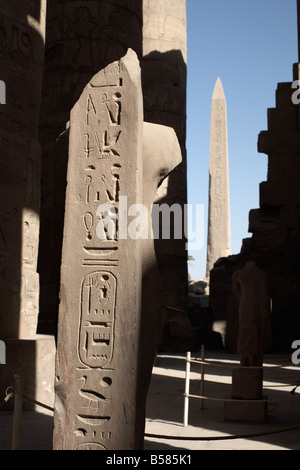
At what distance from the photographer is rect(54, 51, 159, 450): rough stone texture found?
12.0 ft

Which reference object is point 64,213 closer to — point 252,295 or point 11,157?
point 11,157

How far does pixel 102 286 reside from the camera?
3.72 m

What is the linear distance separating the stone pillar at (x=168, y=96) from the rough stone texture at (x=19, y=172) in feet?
22.3

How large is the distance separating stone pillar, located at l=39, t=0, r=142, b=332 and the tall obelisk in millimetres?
16154

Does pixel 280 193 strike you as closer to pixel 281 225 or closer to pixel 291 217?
pixel 291 217

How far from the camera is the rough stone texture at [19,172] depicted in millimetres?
6938

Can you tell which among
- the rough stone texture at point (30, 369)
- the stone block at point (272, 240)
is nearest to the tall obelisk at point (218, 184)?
the stone block at point (272, 240)

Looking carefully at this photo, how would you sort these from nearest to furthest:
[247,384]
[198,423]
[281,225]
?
[198,423], [247,384], [281,225]

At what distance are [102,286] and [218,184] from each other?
23472mm

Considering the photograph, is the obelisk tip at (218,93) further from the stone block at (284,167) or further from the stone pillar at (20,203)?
the stone pillar at (20,203)

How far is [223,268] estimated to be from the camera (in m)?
15.9

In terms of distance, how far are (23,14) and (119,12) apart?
145 inches

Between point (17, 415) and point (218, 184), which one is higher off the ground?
point (218, 184)

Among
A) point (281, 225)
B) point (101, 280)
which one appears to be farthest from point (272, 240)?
point (101, 280)
